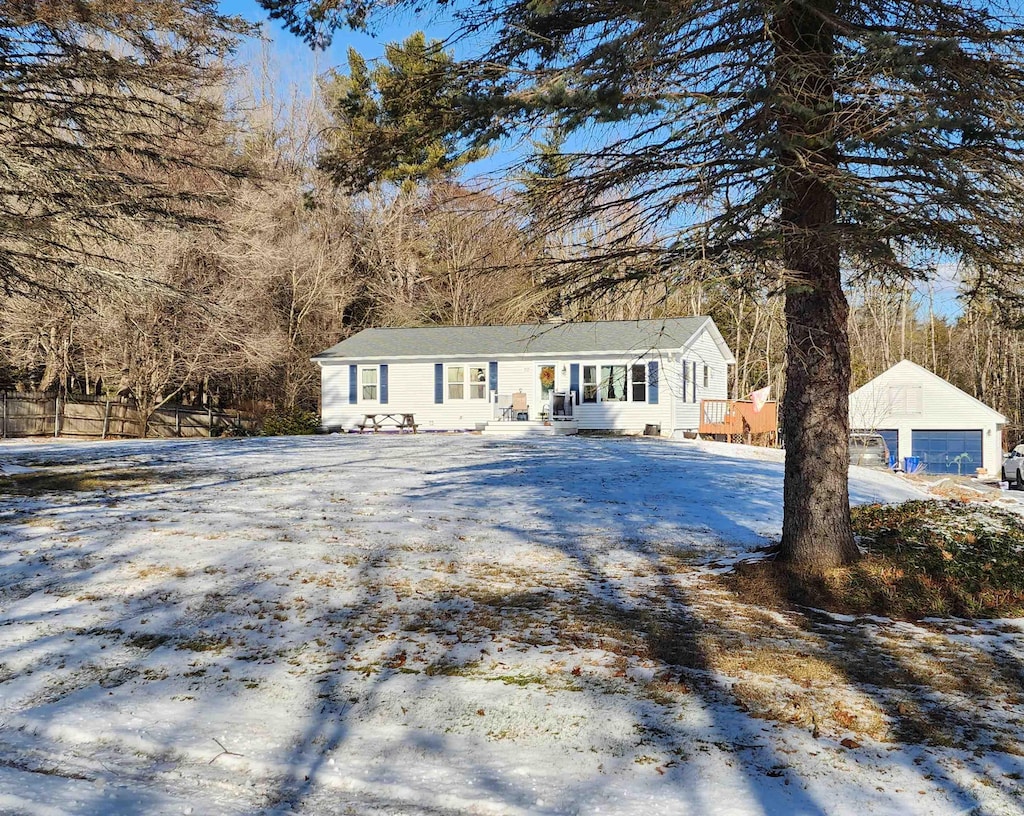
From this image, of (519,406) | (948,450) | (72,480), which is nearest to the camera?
(72,480)

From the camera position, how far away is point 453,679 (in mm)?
4469

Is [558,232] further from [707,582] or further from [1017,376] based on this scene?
[1017,376]

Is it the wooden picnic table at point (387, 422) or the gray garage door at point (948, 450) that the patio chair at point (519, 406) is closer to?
the wooden picnic table at point (387, 422)

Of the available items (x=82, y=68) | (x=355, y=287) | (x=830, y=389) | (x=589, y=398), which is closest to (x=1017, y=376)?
(x=589, y=398)

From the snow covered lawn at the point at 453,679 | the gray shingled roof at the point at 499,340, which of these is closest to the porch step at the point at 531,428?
the gray shingled roof at the point at 499,340

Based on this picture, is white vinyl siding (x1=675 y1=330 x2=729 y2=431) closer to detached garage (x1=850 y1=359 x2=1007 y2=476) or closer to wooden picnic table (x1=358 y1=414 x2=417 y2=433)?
wooden picnic table (x1=358 y1=414 x2=417 y2=433)

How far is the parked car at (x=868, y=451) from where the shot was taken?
2423cm

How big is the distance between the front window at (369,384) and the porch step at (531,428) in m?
4.28

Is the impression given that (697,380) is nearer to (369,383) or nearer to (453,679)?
(369,383)

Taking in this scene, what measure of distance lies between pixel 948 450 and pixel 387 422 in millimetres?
22378

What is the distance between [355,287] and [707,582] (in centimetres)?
2882

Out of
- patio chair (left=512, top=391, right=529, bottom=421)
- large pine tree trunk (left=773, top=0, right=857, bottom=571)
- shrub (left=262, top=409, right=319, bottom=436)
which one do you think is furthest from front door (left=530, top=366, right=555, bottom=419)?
large pine tree trunk (left=773, top=0, right=857, bottom=571)

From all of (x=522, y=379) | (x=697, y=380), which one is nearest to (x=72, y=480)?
(x=522, y=379)

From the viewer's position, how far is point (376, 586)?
613 centimetres
